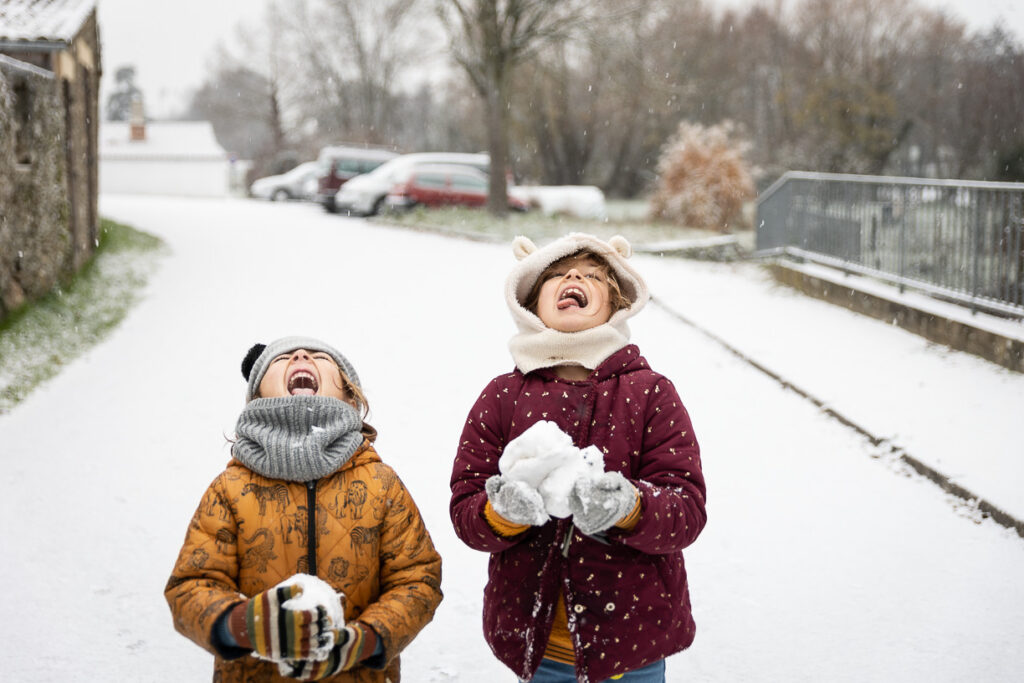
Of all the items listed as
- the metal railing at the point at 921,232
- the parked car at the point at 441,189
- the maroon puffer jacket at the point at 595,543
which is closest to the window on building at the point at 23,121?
the metal railing at the point at 921,232

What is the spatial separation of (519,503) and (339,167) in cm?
2612

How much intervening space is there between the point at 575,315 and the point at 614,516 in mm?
576

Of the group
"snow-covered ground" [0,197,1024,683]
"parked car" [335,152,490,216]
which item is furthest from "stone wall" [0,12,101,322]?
"parked car" [335,152,490,216]

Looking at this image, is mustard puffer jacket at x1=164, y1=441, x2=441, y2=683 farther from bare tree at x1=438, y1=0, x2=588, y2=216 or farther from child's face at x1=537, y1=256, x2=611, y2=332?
bare tree at x1=438, y1=0, x2=588, y2=216

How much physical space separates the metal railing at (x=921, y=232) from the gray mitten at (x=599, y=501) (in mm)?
7312

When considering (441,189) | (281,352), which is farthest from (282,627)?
(441,189)

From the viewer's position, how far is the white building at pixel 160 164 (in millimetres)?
49938

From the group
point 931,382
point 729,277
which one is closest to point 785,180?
point 729,277

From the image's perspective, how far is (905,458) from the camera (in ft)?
20.2

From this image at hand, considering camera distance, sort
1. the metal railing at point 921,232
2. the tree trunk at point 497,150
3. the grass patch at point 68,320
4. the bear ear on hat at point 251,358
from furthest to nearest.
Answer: the tree trunk at point 497,150, the metal railing at point 921,232, the grass patch at point 68,320, the bear ear on hat at point 251,358

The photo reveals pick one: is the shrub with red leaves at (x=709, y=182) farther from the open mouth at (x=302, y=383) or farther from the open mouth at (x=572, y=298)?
the open mouth at (x=302, y=383)

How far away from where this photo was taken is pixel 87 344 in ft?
31.2

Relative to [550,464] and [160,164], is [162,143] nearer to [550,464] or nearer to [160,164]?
[160,164]

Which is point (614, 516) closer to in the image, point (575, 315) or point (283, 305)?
point (575, 315)
